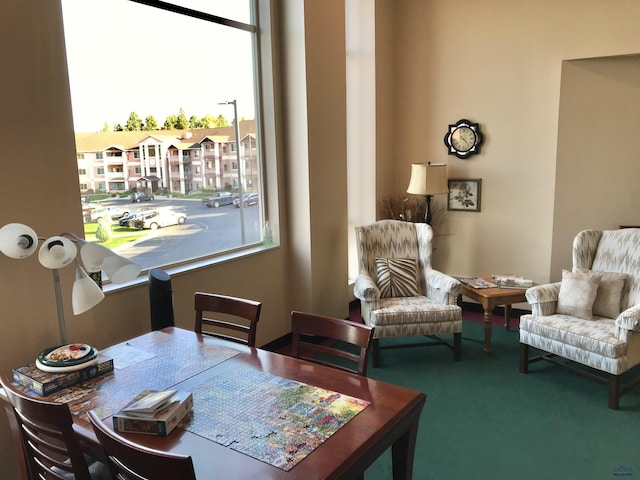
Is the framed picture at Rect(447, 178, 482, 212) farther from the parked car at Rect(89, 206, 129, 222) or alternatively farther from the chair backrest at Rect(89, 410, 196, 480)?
the chair backrest at Rect(89, 410, 196, 480)

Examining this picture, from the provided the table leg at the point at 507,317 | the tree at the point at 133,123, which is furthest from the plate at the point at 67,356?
the table leg at the point at 507,317

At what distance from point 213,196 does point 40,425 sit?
2.35 meters

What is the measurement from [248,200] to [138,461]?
9.54ft

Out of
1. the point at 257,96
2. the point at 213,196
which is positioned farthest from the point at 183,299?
the point at 257,96

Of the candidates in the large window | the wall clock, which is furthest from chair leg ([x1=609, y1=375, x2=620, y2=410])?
the large window

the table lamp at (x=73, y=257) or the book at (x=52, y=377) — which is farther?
the table lamp at (x=73, y=257)

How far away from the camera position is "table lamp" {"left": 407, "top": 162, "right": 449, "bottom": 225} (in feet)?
15.2

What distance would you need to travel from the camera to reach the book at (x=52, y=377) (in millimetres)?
1965

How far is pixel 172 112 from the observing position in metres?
3.41

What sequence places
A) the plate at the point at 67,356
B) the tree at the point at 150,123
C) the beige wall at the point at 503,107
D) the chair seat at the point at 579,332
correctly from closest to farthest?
the plate at the point at 67,356 < the chair seat at the point at 579,332 < the tree at the point at 150,123 < the beige wall at the point at 503,107

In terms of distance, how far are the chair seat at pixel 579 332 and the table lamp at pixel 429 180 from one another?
1.52m

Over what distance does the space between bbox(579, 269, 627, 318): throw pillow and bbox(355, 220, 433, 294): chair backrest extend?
1.30 m

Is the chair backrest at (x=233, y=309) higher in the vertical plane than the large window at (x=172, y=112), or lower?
lower

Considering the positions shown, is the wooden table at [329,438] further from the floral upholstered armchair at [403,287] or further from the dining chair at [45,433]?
the floral upholstered armchair at [403,287]
